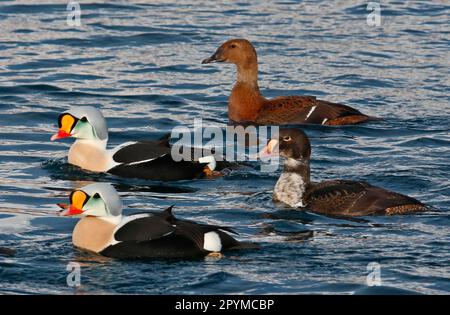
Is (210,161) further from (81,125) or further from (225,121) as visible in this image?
(225,121)

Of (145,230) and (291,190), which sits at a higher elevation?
(145,230)

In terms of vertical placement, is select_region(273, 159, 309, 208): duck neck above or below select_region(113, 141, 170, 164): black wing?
below

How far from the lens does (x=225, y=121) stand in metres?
15.6

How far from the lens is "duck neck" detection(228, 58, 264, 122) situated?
605 inches

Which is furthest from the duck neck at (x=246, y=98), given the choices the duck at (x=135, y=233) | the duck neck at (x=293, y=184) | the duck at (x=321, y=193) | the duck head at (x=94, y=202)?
the duck head at (x=94, y=202)

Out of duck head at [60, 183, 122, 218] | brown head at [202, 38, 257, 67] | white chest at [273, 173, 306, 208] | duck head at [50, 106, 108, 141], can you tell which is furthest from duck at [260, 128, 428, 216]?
brown head at [202, 38, 257, 67]

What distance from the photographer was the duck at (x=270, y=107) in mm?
15109

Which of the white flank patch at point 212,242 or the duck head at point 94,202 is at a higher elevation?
the duck head at point 94,202

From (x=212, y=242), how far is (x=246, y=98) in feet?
19.4

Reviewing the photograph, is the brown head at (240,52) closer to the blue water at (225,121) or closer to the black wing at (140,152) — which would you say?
the blue water at (225,121)

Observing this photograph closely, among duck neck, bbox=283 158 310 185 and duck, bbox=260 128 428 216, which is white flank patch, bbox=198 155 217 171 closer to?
duck, bbox=260 128 428 216

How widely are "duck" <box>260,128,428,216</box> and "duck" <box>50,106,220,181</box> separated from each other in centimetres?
105

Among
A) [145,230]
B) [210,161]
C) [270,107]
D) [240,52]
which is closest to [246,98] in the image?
[270,107]
